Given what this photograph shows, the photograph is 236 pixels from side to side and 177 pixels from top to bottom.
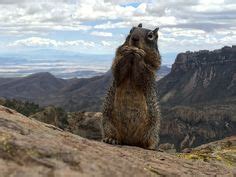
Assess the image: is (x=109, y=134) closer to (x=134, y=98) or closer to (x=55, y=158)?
(x=134, y=98)

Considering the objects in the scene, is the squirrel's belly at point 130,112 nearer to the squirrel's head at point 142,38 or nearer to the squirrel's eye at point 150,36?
the squirrel's head at point 142,38

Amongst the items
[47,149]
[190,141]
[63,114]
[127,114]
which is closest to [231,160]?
[127,114]

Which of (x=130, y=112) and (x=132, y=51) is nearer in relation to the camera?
(x=130, y=112)

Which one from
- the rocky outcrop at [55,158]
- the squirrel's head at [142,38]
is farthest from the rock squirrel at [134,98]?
the rocky outcrop at [55,158]

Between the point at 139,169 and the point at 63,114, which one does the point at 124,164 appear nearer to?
the point at 139,169

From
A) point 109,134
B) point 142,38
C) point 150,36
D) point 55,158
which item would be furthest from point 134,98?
point 55,158

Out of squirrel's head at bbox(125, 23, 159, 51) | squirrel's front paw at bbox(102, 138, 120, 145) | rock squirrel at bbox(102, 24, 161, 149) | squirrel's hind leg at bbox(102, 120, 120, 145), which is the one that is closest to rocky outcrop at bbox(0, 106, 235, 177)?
squirrel's front paw at bbox(102, 138, 120, 145)
